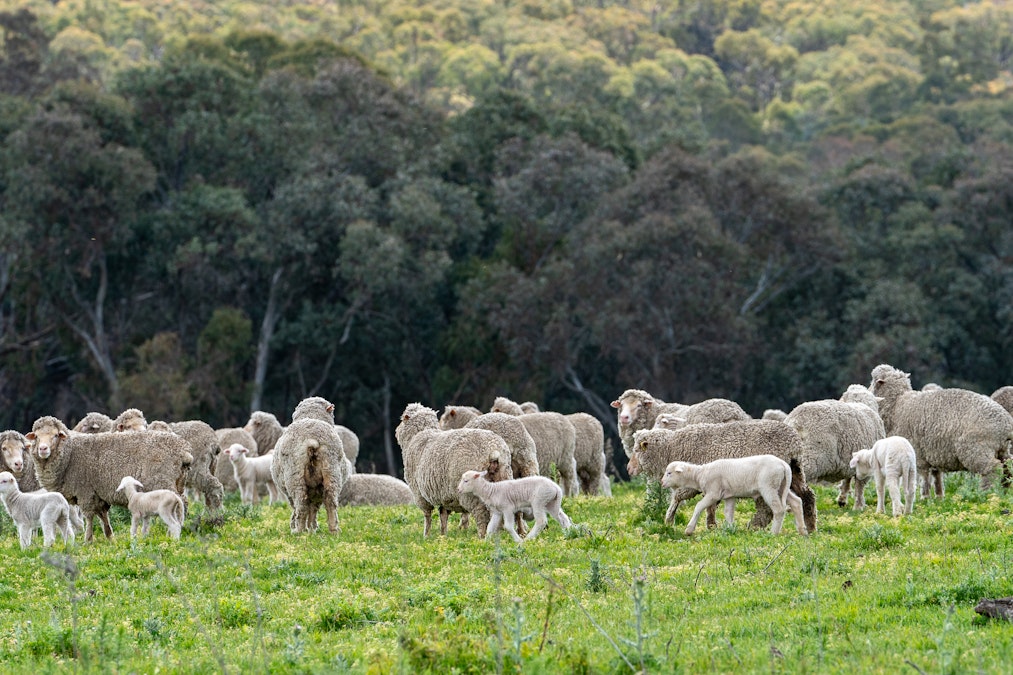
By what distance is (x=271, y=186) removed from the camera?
49500 millimetres

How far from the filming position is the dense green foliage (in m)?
43.8

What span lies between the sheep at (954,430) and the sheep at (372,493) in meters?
7.52

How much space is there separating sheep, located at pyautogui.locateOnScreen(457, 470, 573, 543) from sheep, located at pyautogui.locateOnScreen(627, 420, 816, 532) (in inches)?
46.3

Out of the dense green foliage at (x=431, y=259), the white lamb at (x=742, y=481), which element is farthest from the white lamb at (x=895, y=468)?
the dense green foliage at (x=431, y=259)

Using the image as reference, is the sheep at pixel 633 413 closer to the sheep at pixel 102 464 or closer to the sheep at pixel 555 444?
the sheep at pixel 555 444

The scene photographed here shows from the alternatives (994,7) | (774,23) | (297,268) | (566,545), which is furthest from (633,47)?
(566,545)

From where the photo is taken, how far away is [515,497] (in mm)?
14203

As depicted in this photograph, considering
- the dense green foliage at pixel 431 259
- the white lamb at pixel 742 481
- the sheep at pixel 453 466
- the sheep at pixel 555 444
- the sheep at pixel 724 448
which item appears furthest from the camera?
the dense green foliage at pixel 431 259

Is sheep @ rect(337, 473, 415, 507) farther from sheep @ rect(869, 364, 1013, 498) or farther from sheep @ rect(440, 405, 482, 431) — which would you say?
sheep @ rect(869, 364, 1013, 498)

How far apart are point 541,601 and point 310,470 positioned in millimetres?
6021

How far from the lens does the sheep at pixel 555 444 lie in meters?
19.7

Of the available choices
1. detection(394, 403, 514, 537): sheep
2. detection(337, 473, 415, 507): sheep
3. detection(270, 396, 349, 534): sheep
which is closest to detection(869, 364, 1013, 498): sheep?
detection(394, 403, 514, 537): sheep

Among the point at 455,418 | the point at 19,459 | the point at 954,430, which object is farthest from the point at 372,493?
the point at 954,430

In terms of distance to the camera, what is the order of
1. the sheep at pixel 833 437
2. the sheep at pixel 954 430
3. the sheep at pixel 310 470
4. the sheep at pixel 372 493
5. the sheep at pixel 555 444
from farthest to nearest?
the sheep at pixel 372 493 → the sheep at pixel 555 444 → the sheep at pixel 954 430 → the sheep at pixel 310 470 → the sheep at pixel 833 437
